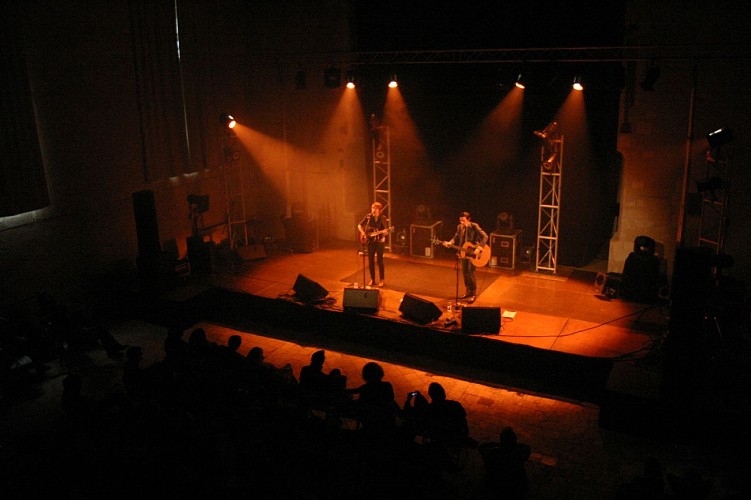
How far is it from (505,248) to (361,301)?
3.65 meters

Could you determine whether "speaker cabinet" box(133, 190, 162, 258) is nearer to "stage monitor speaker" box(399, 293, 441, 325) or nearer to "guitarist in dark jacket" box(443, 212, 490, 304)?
"stage monitor speaker" box(399, 293, 441, 325)

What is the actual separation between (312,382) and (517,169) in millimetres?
7427

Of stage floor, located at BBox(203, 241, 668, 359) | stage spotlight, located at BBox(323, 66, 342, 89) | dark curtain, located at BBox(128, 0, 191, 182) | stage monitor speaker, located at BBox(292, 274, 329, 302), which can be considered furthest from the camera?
stage spotlight, located at BBox(323, 66, 342, 89)

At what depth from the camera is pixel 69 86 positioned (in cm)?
1081

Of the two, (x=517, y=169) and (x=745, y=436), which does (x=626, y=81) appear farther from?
(x=745, y=436)

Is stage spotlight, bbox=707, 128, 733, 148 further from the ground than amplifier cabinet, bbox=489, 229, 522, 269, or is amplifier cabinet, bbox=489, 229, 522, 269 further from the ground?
stage spotlight, bbox=707, 128, 733, 148

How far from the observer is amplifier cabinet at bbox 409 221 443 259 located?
44.4 feet

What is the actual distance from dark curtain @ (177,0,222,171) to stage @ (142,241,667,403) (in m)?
2.62

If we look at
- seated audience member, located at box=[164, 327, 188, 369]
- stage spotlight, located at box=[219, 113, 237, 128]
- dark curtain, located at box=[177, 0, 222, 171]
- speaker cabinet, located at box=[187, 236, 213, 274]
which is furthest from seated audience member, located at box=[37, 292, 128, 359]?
stage spotlight, located at box=[219, 113, 237, 128]

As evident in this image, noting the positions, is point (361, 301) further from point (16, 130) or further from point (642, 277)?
point (16, 130)

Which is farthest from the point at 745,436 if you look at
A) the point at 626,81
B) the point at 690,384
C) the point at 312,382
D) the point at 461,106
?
the point at 461,106

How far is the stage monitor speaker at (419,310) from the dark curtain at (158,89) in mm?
5850

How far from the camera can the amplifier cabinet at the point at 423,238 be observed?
13547 millimetres

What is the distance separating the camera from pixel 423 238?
13664 mm
